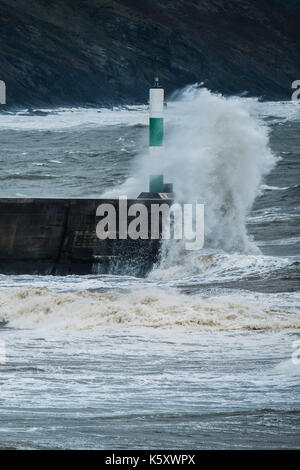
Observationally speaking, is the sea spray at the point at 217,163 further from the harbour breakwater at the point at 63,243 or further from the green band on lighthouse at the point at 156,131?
the harbour breakwater at the point at 63,243

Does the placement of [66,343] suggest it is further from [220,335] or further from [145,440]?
[145,440]

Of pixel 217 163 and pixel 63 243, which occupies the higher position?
pixel 217 163

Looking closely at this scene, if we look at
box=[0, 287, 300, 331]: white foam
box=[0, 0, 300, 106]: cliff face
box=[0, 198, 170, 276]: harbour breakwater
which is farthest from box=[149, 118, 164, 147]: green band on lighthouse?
box=[0, 0, 300, 106]: cliff face

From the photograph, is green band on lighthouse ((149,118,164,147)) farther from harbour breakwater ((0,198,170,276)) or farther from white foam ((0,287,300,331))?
white foam ((0,287,300,331))

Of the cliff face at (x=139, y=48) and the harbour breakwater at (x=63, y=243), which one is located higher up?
the cliff face at (x=139, y=48)

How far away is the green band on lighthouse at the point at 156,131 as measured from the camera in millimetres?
14289

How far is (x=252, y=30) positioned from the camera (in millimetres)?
111250

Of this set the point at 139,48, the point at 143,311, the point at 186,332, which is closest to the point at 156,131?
the point at 143,311

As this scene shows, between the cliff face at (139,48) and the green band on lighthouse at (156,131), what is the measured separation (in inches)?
1960

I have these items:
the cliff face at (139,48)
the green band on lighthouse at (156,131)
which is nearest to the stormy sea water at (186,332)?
the green band on lighthouse at (156,131)

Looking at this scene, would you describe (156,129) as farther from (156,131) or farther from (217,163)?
(217,163)

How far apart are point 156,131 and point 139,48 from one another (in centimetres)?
7497

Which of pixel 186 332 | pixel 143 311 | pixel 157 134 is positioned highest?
pixel 157 134

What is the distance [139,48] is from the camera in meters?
88.2
